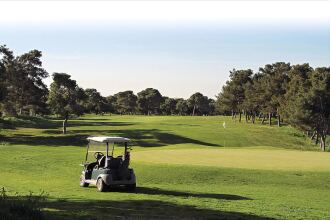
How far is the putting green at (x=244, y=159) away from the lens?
31031 millimetres

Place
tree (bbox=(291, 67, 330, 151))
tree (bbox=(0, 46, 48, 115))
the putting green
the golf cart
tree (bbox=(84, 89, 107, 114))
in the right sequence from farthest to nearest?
tree (bbox=(84, 89, 107, 114)) → tree (bbox=(0, 46, 48, 115)) → tree (bbox=(291, 67, 330, 151)) → the putting green → the golf cart

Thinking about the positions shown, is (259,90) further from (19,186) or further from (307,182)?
(19,186)

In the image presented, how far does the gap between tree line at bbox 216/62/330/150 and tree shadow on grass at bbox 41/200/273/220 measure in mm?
61344

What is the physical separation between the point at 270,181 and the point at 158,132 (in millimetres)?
48447

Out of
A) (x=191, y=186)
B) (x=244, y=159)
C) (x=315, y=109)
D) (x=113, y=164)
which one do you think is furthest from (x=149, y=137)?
(x=113, y=164)

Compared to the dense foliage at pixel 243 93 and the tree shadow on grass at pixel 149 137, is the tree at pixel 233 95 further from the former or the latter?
the tree shadow on grass at pixel 149 137

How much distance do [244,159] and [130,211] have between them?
66.7ft

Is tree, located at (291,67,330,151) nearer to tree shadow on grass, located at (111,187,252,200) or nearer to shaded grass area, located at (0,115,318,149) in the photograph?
shaded grass area, located at (0,115,318,149)

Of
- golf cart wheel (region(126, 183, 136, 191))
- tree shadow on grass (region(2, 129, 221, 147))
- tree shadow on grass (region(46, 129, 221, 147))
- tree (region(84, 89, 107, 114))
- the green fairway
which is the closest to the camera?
the green fairway

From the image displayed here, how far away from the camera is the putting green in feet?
102

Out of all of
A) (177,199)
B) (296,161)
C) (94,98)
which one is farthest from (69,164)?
(94,98)

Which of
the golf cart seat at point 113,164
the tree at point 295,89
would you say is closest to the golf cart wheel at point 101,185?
the golf cart seat at point 113,164

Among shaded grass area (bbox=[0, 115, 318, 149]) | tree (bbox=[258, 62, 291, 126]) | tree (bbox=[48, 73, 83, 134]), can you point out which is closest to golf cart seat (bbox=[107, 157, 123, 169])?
shaded grass area (bbox=[0, 115, 318, 149])

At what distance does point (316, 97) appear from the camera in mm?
79500
